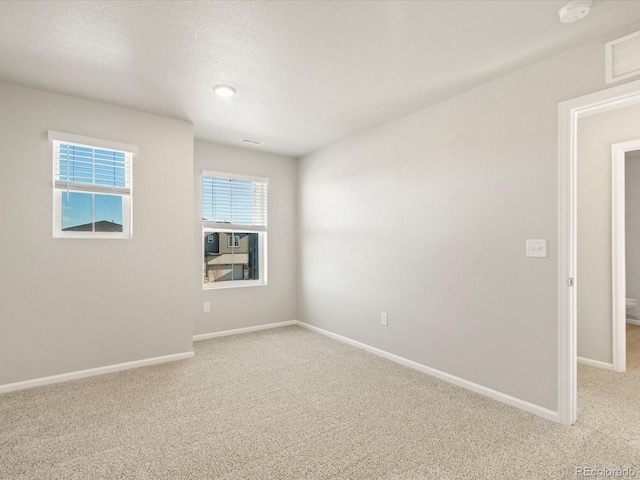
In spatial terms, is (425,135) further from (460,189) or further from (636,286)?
(636,286)

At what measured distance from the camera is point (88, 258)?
316cm

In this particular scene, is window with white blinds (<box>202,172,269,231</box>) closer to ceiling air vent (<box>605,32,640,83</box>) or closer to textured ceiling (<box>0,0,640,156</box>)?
textured ceiling (<box>0,0,640,156</box>)

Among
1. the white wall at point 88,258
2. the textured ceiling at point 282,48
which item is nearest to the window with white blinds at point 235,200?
the white wall at point 88,258

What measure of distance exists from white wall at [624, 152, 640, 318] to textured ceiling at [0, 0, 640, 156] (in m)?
4.30

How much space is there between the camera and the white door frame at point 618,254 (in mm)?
3252

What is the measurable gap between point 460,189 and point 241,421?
2479mm

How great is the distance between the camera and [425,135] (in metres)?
3.26

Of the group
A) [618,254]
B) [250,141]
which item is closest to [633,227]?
[618,254]

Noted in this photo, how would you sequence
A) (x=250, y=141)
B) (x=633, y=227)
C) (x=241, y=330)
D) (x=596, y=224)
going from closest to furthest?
(x=596, y=224) → (x=250, y=141) → (x=241, y=330) → (x=633, y=227)

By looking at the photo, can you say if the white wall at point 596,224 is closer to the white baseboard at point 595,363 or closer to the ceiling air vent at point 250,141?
the white baseboard at point 595,363

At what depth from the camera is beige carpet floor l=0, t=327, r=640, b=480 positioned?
1.85m

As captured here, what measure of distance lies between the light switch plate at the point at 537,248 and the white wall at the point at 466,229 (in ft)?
0.15

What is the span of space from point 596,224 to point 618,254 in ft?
1.16

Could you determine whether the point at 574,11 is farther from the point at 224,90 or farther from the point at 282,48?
the point at 224,90
